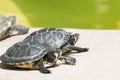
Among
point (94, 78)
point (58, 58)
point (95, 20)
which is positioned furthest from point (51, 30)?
point (95, 20)

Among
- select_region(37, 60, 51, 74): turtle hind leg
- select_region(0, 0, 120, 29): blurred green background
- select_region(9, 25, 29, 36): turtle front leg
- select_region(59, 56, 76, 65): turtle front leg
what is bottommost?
select_region(37, 60, 51, 74): turtle hind leg

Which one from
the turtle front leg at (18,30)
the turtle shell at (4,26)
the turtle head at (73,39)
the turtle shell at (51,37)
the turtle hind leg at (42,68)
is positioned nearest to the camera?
the turtle hind leg at (42,68)

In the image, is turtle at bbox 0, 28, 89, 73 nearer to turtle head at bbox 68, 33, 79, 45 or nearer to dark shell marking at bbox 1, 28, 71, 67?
dark shell marking at bbox 1, 28, 71, 67

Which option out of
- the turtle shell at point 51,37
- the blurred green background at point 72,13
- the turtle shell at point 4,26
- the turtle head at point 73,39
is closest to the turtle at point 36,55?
the turtle shell at point 51,37

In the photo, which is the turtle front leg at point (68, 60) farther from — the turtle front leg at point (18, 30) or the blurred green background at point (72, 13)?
the blurred green background at point (72, 13)

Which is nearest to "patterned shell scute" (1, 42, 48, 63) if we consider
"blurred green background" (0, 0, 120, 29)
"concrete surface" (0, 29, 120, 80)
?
"concrete surface" (0, 29, 120, 80)

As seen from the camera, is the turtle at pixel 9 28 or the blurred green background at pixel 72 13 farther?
the blurred green background at pixel 72 13

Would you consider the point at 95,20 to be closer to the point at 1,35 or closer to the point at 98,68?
the point at 1,35
